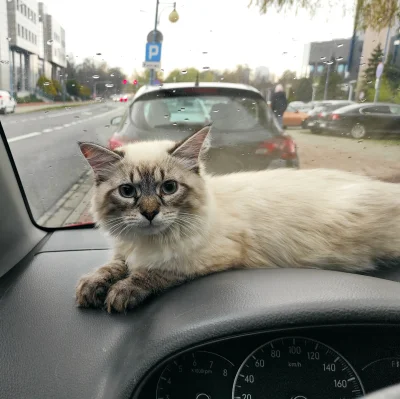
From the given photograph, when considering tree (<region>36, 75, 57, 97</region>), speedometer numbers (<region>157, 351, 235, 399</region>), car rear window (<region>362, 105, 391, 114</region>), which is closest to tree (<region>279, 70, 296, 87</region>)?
car rear window (<region>362, 105, 391, 114</region>)

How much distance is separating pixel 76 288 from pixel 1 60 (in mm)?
1489

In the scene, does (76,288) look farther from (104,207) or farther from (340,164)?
(340,164)

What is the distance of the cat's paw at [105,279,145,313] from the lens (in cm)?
197

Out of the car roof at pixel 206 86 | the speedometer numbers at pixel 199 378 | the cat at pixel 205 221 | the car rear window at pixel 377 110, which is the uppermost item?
the car roof at pixel 206 86

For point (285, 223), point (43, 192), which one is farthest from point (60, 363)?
point (43, 192)

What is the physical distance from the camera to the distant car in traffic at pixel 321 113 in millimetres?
2359

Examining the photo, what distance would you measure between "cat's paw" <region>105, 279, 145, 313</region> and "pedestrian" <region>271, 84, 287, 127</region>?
4.37ft

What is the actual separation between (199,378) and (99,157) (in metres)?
1.21

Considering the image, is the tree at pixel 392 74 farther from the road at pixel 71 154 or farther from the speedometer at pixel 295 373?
the speedometer at pixel 295 373

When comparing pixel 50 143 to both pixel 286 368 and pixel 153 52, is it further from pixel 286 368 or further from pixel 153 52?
pixel 286 368

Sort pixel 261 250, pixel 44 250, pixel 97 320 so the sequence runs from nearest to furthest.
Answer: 1. pixel 97 320
2. pixel 261 250
3. pixel 44 250

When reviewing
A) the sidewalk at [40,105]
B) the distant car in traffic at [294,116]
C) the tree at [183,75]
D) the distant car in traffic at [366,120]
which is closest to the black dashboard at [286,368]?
the distant car in traffic at [366,120]

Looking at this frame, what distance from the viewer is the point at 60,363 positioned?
1.75 m

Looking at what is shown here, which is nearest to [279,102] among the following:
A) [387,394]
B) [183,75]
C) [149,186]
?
[183,75]
